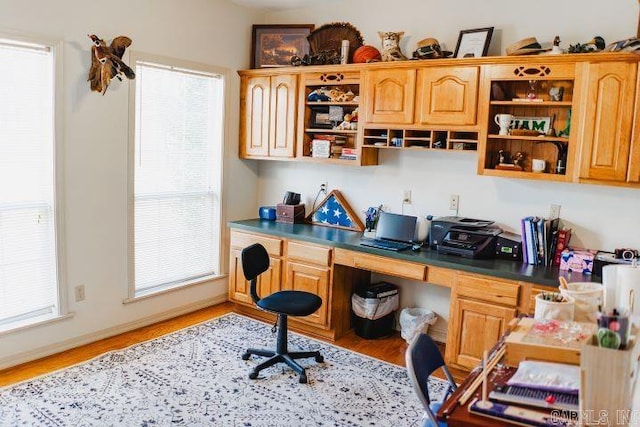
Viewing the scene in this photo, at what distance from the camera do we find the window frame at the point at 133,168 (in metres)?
3.99

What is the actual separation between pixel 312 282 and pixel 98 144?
6.24 ft

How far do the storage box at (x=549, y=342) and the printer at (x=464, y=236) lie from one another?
5.69ft

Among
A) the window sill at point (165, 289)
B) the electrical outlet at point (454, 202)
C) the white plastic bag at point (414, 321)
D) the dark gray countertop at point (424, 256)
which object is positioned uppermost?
the electrical outlet at point (454, 202)

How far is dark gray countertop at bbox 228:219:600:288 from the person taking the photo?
3.24m

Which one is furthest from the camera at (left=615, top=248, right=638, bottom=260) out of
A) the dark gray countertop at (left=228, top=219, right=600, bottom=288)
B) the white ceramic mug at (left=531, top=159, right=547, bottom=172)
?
the white ceramic mug at (left=531, top=159, right=547, bottom=172)

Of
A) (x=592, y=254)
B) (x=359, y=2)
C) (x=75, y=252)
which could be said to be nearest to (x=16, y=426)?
(x=75, y=252)

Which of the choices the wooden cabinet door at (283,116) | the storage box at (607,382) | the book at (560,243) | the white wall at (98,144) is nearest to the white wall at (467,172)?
the book at (560,243)

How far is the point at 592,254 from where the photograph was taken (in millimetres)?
3338

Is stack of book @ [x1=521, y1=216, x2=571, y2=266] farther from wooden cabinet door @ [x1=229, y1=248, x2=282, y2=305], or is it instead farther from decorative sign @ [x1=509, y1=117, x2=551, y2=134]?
wooden cabinet door @ [x1=229, y1=248, x2=282, y2=305]

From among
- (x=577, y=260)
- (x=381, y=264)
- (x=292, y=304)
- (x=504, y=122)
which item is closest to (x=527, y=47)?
(x=504, y=122)

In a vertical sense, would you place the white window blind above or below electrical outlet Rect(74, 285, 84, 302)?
above

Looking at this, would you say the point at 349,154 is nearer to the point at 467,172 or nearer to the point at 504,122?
the point at 467,172

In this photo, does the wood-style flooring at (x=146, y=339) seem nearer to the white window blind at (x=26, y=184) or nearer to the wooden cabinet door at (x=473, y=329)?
the wooden cabinet door at (x=473, y=329)

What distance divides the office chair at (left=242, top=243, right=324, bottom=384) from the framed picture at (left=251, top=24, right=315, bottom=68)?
1.91 metres
